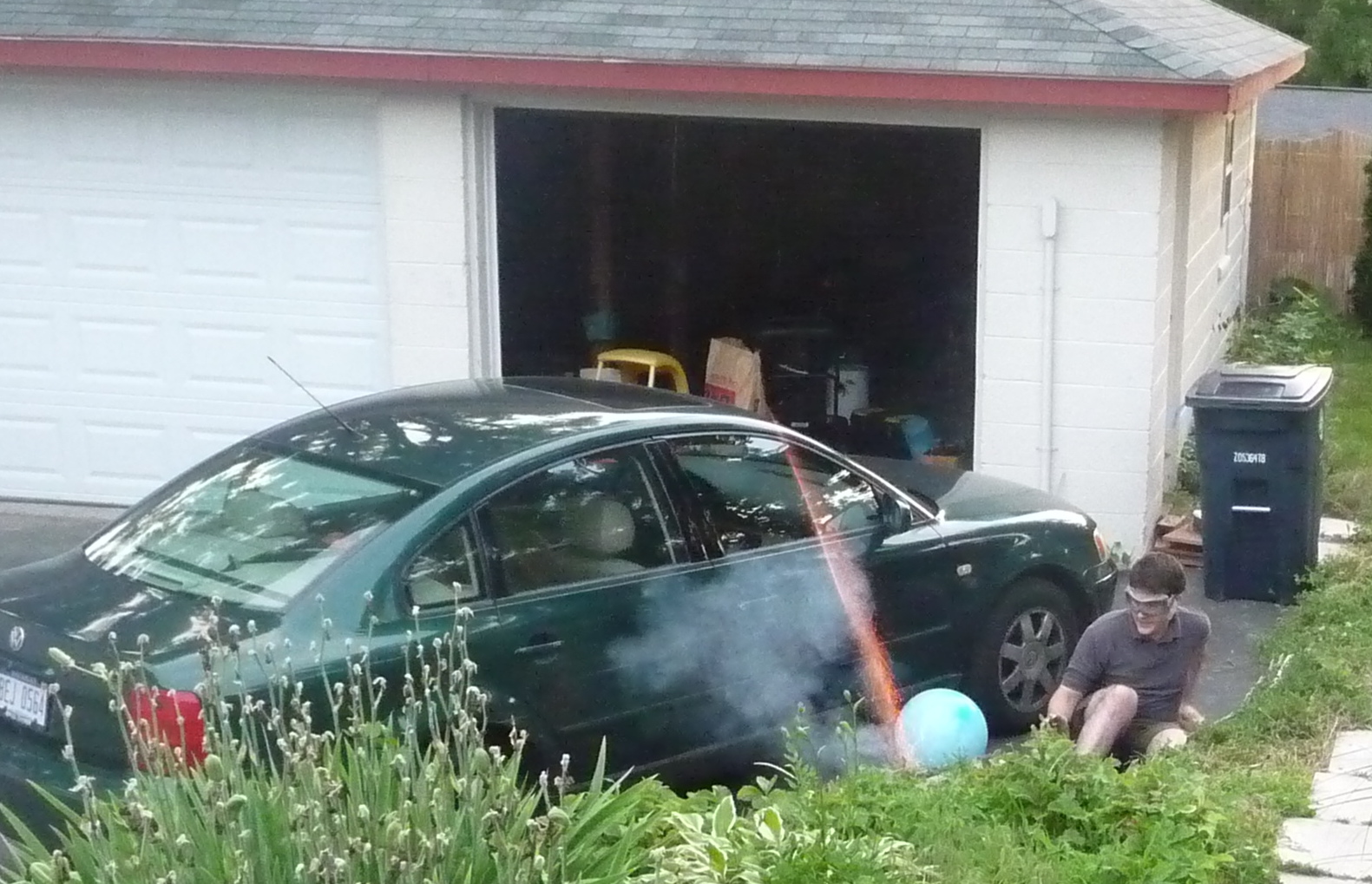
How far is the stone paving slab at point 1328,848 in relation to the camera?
5.38 metres

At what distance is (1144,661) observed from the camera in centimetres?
659

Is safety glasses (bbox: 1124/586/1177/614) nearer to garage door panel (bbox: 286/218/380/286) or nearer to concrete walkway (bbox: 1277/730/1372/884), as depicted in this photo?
concrete walkway (bbox: 1277/730/1372/884)

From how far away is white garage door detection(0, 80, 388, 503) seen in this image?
10.4m

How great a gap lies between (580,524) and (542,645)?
0.47 metres

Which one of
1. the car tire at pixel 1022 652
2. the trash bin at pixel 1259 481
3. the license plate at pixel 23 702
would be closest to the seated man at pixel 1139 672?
the car tire at pixel 1022 652

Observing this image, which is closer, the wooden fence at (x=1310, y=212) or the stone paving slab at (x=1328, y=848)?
the stone paving slab at (x=1328, y=848)

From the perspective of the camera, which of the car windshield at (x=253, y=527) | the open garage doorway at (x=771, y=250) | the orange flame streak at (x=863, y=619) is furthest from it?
the open garage doorway at (x=771, y=250)

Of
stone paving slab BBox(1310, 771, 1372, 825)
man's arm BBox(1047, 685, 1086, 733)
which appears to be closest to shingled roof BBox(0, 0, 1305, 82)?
man's arm BBox(1047, 685, 1086, 733)

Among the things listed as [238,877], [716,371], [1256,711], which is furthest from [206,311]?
[238,877]

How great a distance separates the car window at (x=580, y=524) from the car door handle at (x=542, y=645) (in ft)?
0.54

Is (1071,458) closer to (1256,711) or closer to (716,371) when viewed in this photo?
(1256,711)

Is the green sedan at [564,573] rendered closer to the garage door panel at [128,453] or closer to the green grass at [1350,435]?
the green grass at [1350,435]

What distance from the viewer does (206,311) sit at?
10656 mm

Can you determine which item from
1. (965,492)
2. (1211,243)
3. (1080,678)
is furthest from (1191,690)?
(1211,243)
